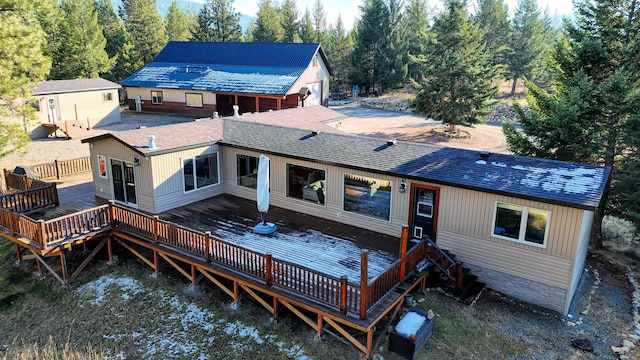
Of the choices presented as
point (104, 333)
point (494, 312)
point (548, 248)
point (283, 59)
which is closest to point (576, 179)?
point (548, 248)

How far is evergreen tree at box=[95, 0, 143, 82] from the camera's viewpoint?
44.2 metres

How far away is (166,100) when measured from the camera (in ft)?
118

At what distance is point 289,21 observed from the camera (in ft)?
192

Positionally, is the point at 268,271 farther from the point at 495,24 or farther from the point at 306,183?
the point at 495,24

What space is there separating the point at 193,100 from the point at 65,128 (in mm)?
9952

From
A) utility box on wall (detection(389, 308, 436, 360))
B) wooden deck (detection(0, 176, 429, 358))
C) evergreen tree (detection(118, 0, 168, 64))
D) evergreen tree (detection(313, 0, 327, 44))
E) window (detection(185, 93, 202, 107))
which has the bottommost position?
Result: utility box on wall (detection(389, 308, 436, 360))

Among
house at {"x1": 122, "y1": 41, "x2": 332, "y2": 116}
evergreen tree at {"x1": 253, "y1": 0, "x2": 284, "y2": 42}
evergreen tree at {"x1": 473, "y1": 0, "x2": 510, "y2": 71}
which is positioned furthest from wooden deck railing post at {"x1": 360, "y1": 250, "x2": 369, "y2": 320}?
evergreen tree at {"x1": 253, "y1": 0, "x2": 284, "y2": 42}

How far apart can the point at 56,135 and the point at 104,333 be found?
22129 mm

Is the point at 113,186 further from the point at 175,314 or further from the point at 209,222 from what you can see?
the point at 175,314

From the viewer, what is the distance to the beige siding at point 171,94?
33.9 meters

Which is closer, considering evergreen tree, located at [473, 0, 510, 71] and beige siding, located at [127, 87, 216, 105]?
beige siding, located at [127, 87, 216, 105]

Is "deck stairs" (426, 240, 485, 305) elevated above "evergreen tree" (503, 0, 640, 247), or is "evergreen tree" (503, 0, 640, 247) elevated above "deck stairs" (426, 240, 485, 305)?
"evergreen tree" (503, 0, 640, 247)

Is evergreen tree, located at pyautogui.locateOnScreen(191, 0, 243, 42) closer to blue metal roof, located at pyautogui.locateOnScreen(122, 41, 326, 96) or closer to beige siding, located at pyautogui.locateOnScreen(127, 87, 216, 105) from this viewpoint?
blue metal roof, located at pyautogui.locateOnScreen(122, 41, 326, 96)

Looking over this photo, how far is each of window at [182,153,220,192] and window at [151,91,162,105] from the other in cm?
2406
